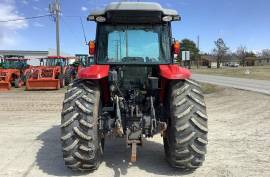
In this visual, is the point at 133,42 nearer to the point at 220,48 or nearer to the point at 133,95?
the point at 133,95

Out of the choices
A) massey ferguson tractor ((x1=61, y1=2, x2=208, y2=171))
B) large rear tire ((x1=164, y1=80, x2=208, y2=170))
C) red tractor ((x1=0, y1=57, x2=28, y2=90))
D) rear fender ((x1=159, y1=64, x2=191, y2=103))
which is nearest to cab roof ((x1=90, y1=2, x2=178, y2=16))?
massey ferguson tractor ((x1=61, y1=2, x2=208, y2=171))

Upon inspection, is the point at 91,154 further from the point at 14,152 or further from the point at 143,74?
the point at 14,152

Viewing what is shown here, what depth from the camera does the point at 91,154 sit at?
19.3ft

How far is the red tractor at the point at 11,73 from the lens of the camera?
894 inches

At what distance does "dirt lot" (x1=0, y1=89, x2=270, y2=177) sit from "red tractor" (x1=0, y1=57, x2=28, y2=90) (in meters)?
10.5

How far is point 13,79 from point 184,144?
2029cm

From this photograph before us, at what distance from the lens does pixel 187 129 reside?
5848 mm

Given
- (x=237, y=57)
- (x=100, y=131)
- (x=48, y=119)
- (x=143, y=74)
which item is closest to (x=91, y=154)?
(x=100, y=131)

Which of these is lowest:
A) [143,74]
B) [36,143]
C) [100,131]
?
[36,143]

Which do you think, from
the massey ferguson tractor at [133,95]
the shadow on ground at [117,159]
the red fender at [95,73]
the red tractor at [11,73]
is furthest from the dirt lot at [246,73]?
the red fender at [95,73]

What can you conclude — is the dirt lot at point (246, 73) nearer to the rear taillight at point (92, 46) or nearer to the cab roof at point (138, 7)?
the cab roof at point (138, 7)

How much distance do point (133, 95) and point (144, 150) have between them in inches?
59.5

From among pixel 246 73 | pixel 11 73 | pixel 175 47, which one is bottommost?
pixel 246 73

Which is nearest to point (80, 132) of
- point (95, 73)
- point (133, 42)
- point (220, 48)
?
point (95, 73)
